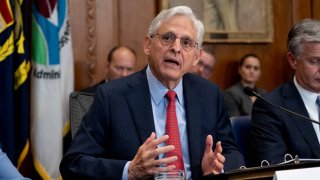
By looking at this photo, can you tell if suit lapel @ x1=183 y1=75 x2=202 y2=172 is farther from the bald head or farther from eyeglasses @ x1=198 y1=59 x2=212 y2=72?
eyeglasses @ x1=198 y1=59 x2=212 y2=72

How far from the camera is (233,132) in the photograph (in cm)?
252

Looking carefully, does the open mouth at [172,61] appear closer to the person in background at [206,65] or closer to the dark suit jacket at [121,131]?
the dark suit jacket at [121,131]

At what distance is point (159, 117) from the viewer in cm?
221

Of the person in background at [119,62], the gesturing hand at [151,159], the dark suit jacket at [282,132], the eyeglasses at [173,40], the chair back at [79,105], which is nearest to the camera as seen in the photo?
the gesturing hand at [151,159]

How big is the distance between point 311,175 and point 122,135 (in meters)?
0.85

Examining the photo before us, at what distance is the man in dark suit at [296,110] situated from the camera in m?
2.41

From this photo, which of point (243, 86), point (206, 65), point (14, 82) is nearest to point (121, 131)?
point (14, 82)

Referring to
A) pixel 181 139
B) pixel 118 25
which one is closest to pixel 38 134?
pixel 118 25

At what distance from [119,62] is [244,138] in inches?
73.8

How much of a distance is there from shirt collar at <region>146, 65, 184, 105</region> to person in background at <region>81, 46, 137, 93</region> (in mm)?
1930

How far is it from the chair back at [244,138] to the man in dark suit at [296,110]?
0.05 meters

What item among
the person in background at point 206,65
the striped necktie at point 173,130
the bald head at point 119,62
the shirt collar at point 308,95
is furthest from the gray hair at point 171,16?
the person in background at point 206,65

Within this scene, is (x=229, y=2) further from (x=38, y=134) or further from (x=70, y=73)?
(x=38, y=134)

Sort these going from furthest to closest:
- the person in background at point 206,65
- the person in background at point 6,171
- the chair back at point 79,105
Result: the person in background at point 206,65 < the chair back at point 79,105 < the person in background at point 6,171
